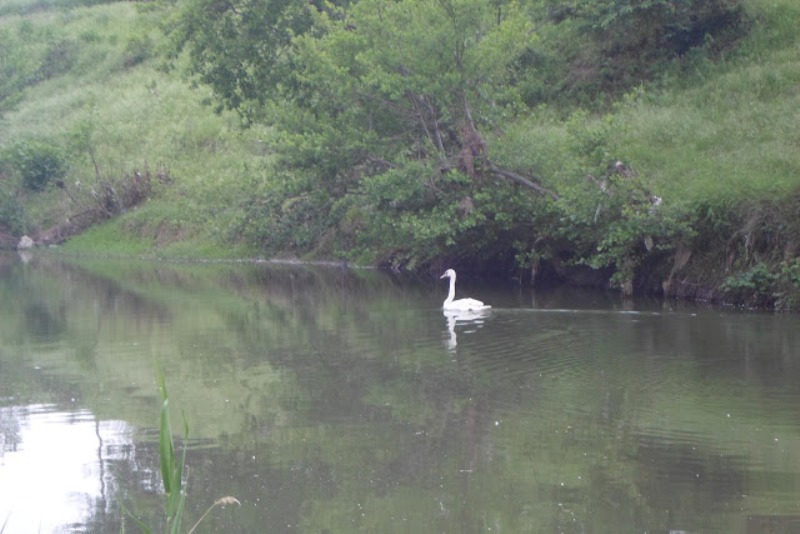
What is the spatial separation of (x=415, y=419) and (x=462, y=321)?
7382 millimetres

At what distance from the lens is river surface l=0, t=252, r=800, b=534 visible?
8680mm

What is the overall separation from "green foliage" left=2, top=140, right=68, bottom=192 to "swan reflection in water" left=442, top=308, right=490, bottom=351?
2873 cm

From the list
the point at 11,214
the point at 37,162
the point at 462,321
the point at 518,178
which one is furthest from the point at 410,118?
the point at 11,214

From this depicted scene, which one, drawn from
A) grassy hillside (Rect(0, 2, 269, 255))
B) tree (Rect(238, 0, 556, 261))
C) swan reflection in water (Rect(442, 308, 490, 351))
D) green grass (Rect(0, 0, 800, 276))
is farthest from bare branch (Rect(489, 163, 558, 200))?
grassy hillside (Rect(0, 2, 269, 255))

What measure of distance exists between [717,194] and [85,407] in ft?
43.2

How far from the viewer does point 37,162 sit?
146 ft

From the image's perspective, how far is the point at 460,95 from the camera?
23406 mm

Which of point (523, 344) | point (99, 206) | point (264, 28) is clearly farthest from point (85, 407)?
point (99, 206)

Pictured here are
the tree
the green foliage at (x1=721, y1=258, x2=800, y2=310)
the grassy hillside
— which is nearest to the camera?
the green foliage at (x1=721, y1=258, x2=800, y2=310)

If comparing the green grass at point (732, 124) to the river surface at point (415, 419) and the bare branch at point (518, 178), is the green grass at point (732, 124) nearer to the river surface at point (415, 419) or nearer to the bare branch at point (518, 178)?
the bare branch at point (518, 178)

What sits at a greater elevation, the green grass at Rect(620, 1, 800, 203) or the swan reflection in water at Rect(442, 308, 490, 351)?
the green grass at Rect(620, 1, 800, 203)

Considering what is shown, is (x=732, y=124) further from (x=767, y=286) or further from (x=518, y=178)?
(x=767, y=286)

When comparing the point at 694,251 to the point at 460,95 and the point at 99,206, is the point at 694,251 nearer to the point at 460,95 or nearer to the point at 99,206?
the point at 460,95

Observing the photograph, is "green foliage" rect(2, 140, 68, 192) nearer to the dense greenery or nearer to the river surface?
the dense greenery
